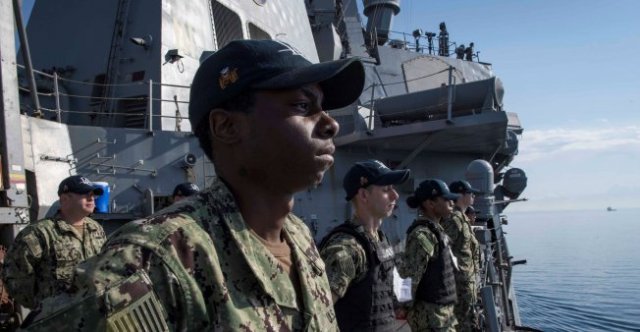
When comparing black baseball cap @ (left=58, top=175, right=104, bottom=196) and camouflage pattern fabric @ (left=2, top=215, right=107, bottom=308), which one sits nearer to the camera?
camouflage pattern fabric @ (left=2, top=215, right=107, bottom=308)

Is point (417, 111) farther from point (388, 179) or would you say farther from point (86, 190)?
point (86, 190)

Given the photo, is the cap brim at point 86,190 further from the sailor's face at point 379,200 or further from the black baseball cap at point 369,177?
the sailor's face at point 379,200

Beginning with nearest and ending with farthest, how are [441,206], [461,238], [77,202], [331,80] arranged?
1. [331,80]
2. [77,202]
3. [441,206]
4. [461,238]

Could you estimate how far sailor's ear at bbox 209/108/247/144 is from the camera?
4.05 feet

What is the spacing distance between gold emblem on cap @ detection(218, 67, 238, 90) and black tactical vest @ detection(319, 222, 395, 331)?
188 cm

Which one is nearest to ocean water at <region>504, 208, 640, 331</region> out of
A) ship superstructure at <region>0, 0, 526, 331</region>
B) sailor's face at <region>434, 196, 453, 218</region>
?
ship superstructure at <region>0, 0, 526, 331</region>

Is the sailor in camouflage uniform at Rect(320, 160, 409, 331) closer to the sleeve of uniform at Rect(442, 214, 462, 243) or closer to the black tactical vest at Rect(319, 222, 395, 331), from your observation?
the black tactical vest at Rect(319, 222, 395, 331)

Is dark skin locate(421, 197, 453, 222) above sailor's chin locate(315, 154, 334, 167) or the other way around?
the other way around

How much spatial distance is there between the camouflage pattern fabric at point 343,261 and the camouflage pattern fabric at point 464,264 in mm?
2124

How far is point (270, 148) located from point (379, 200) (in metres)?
2.02

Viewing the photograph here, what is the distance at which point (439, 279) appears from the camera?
3693 mm

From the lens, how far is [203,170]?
7043mm

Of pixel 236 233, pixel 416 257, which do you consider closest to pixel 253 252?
pixel 236 233

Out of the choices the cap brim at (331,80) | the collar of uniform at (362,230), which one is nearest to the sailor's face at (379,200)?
the collar of uniform at (362,230)
